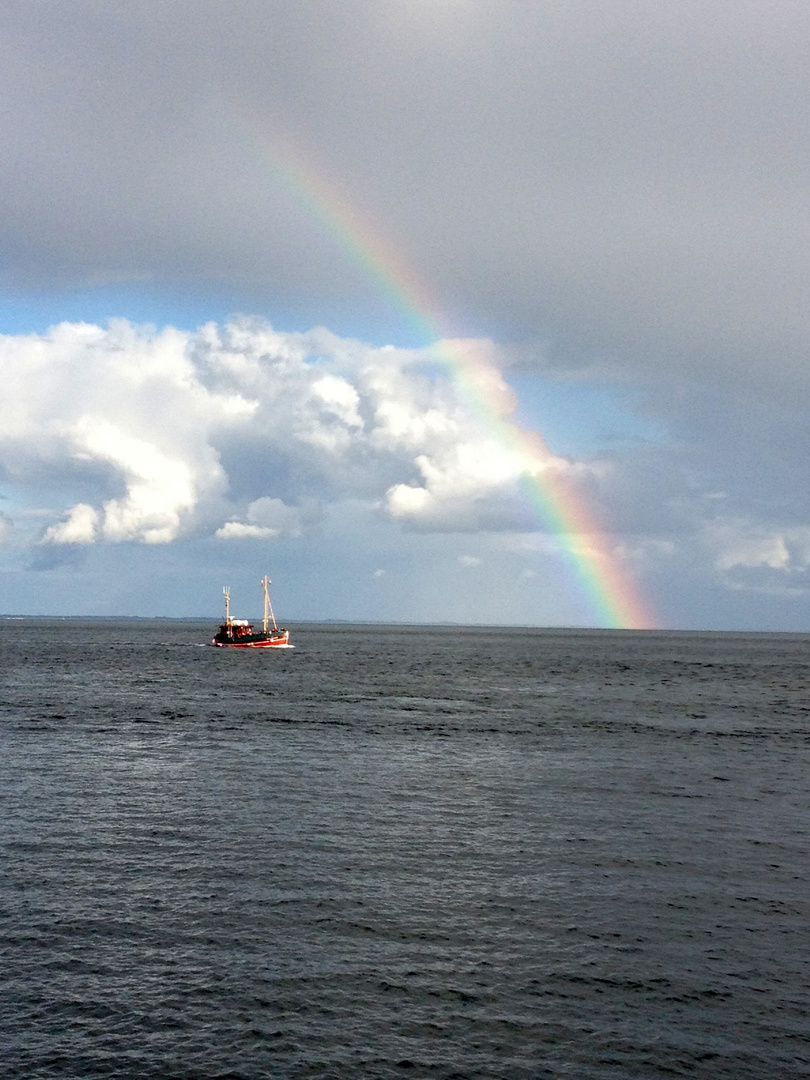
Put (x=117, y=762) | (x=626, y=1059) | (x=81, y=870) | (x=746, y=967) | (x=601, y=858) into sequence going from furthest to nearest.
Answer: (x=117, y=762) → (x=601, y=858) → (x=81, y=870) → (x=746, y=967) → (x=626, y=1059)

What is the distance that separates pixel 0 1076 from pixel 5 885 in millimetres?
11779

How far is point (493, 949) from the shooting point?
24922 millimetres

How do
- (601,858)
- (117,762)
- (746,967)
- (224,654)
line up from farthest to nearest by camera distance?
1. (224,654)
2. (117,762)
3. (601,858)
4. (746,967)

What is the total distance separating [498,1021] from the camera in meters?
20.8

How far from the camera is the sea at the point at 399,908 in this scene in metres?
19.7

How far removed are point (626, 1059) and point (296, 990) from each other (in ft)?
25.4

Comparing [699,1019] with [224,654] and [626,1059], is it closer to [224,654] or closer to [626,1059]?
[626,1059]

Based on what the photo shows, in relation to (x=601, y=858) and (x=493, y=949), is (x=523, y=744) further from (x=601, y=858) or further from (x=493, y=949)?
(x=493, y=949)

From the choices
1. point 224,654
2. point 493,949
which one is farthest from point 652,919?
point 224,654

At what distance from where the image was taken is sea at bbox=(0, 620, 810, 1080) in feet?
64.7

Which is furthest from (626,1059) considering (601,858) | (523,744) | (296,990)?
(523,744)

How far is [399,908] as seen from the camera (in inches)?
1094

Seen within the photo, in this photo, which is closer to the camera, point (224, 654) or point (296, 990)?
point (296, 990)

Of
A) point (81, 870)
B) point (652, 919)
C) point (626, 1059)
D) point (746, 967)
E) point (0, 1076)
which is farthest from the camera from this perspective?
point (81, 870)
